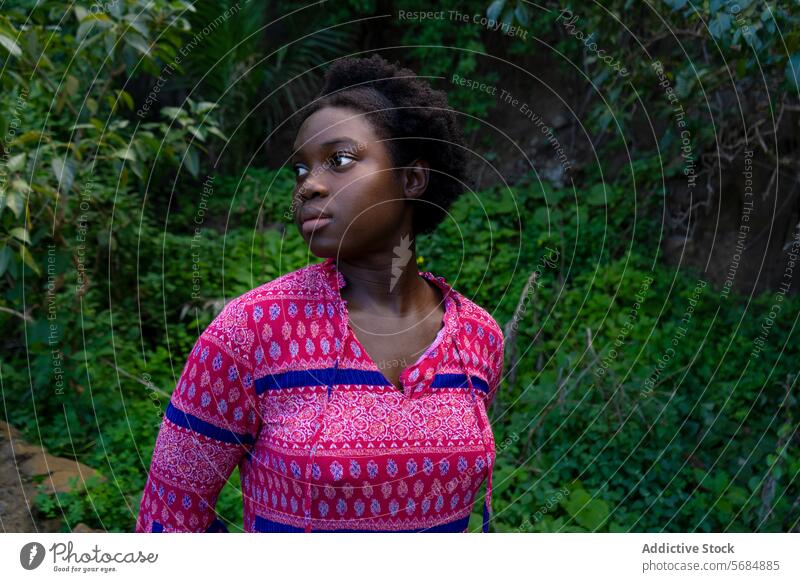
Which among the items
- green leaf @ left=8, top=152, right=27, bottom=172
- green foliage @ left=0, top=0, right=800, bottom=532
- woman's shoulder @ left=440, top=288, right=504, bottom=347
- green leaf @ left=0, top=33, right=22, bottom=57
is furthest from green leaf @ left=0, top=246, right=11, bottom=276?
woman's shoulder @ left=440, top=288, right=504, bottom=347

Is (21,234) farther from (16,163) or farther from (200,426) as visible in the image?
(200,426)

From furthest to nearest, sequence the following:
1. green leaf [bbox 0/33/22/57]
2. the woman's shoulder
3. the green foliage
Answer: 1. the green foliage
2. green leaf [bbox 0/33/22/57]
3. the woman's shoulder

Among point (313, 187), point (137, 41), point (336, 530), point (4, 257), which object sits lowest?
point (336, 530)

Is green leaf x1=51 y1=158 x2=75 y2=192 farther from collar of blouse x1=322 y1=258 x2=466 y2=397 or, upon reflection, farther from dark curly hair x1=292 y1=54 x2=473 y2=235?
collar of blouse x1=322 y1=258 x2=466 y2=397

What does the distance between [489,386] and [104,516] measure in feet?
7.13

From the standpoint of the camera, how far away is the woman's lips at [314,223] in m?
1.68

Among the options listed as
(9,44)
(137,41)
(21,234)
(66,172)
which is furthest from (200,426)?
(66,172)

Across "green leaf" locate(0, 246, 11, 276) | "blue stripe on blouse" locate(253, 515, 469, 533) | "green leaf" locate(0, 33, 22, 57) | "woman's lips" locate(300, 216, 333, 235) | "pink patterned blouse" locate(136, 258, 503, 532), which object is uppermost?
"green leaf" locate(0, 33, 22, 57)

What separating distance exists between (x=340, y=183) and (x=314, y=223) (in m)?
0.09

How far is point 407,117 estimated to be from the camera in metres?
1.80

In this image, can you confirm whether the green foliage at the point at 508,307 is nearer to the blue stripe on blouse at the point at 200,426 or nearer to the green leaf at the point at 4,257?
the green leaf at the point at 4,257

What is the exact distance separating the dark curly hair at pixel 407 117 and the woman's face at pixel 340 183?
0.12 ft

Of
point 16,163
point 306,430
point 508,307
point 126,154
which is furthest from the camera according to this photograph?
point 508,307

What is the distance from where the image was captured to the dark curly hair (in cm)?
175
